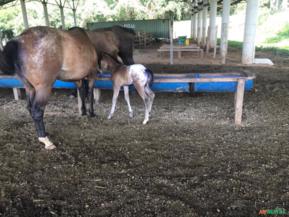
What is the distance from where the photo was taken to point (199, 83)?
523cm

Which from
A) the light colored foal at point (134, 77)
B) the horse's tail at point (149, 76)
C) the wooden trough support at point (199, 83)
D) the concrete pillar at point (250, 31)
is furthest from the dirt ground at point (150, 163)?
the concrete pillar at point (250, 31)

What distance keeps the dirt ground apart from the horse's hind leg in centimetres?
12

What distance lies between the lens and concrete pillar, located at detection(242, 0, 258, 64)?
32.1 ft

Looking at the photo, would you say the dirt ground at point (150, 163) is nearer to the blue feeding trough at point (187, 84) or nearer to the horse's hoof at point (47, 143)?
the horse's hoof at point (47, 143)

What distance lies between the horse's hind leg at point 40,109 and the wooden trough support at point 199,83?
1.43 meters

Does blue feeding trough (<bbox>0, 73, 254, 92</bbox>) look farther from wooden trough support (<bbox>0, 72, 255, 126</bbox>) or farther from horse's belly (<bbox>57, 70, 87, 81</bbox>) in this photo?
horse's belly (<bbox>57, 70, 87, 81</bbox>)

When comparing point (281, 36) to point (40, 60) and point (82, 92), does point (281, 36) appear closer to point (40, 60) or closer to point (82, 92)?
point (82, 92)

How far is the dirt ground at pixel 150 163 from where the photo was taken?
2.63 metres

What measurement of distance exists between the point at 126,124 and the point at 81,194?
200cm

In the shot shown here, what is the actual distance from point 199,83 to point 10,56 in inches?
125

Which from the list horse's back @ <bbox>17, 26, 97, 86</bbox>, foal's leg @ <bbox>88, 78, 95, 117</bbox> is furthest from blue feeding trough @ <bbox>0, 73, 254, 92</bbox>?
horse's back @ <bbox>17, 26, 97, 86</bbox>

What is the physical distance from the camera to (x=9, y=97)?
6598mm

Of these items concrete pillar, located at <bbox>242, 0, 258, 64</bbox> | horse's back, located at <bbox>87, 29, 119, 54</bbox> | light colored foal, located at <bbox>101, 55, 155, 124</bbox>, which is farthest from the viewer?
concrete pillar, located at <bbox>242, 0, 258, 64</bbox>

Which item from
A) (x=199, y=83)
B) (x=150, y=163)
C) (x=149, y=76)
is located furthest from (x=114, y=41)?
(x=150, y=163)
